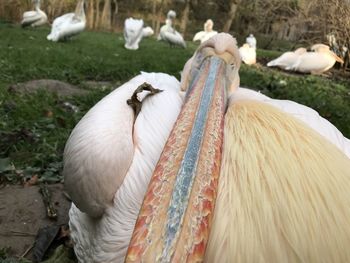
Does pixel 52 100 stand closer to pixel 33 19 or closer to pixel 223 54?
pixel 223 54

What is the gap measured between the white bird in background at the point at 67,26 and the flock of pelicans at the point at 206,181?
324 inches

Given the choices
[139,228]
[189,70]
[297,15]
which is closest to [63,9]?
[297,15]

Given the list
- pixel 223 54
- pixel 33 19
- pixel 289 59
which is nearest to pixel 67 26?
pixel 33 19

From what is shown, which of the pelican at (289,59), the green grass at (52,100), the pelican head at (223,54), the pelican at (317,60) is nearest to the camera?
the pelican head at (223,54)

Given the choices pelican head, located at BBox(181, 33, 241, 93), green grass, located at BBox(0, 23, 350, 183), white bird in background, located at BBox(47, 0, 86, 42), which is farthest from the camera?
white bird in background, located at BBox(47, 0, 86, 42)

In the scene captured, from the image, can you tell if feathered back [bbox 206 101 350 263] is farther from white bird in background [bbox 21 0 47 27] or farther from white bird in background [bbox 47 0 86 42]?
white bird in background [bbox 21 0 47 27]

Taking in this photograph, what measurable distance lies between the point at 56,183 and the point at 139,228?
5.26ft

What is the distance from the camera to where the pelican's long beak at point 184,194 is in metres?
0.79

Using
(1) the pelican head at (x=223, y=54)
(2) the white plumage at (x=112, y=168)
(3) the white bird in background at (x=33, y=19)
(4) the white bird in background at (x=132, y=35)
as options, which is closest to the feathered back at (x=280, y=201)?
(2) the white plumage at (x=112, y=168)

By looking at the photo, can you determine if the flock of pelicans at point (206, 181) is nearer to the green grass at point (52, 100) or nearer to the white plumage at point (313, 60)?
the green grass at point (52, 100)

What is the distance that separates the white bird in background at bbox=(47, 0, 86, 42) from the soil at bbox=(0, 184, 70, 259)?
749 cm

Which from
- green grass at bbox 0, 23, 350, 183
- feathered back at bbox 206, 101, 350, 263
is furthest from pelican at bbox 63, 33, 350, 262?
green grass at bbox 0, 23, 350, 183

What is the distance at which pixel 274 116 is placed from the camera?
1.23m

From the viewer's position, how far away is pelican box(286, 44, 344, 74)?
27.5 feet
